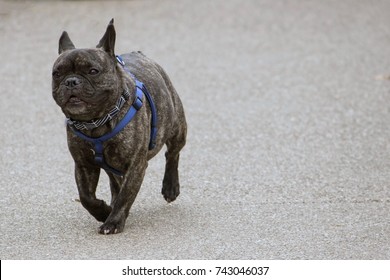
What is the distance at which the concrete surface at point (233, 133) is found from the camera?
23.6ft

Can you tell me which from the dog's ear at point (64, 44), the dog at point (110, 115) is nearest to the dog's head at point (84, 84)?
the dog at point (110, 115)

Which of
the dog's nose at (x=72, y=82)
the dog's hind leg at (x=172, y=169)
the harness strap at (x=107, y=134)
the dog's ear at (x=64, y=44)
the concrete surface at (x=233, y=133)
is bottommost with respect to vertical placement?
the concrete surface at (x=233, y=133)

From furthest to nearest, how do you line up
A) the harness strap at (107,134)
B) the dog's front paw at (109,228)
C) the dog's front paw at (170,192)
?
1. the dog's front paw at (170,192)
2. the dog's front paw at (109,228)
3. the harness strap at (107,134)

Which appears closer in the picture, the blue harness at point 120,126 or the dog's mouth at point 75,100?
the dog's mouth at point 75,100

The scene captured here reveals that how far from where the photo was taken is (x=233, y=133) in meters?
10.9

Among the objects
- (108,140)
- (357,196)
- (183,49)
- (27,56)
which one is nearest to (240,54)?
(183,49)

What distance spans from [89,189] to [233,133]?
381cm

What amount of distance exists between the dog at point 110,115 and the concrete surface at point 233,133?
0.36 meters

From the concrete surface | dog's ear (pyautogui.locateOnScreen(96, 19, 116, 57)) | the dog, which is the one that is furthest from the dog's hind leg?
dog's ear (pyautogui.locateOnScreen(96, 19, 116, 57))

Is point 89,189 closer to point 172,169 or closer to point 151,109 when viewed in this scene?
point 151,109

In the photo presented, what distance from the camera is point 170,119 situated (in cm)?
773

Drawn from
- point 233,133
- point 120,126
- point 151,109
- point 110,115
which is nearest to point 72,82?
point 110,115

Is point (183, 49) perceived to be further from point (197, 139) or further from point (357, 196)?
point (357, 196)

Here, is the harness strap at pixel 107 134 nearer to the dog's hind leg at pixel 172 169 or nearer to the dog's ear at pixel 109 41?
the dog's ear at pixel 109 41
